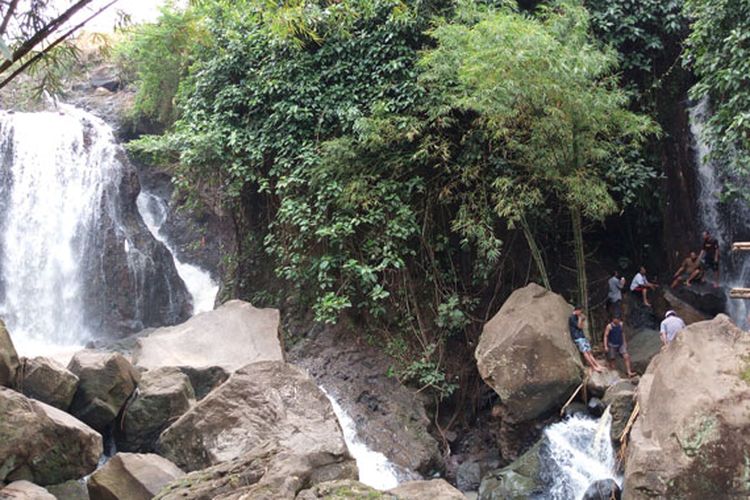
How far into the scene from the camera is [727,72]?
1005 cm

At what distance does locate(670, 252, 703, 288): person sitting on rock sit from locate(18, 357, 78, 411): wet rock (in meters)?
9.90

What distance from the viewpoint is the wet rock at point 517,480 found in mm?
8469

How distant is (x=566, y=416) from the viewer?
936cm

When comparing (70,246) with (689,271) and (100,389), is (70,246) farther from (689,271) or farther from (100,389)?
(689,271)

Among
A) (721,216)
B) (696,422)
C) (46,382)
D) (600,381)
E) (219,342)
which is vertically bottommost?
(600,381)

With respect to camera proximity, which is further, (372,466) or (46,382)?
(372,466)

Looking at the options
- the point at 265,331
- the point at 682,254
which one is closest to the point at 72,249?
the point at 265,331

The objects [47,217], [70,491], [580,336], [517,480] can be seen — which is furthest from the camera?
[47,217]

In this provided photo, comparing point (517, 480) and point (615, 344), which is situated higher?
point (615, 344)

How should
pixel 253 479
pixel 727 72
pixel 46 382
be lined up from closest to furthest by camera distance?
pixel 253 479
pixel 46 382
pixel 727 72

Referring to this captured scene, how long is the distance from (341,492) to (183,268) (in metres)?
13.2

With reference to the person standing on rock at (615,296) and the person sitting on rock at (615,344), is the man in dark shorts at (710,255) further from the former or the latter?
the person sitting on rock at (615,344)

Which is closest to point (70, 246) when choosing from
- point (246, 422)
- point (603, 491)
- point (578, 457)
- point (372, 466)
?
point (372, 466)

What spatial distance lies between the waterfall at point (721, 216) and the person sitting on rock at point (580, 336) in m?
3.39
